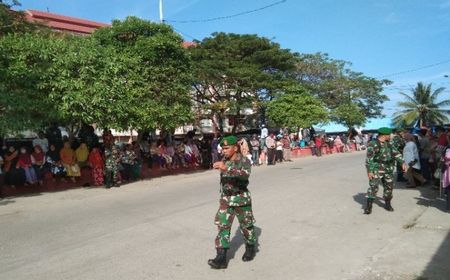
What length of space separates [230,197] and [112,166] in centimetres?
1001

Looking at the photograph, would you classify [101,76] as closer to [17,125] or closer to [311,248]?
[17,125]

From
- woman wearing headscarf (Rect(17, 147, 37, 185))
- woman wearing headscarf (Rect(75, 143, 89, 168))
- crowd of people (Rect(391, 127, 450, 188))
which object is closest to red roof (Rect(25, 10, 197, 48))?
woman wearing headscarf (Rect(75, 143, 89, 168))

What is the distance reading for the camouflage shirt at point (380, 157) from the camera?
362 inches

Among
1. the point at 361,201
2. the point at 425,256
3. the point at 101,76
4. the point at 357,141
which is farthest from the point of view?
the point at 357,141

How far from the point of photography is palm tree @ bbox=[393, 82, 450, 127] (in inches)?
2154

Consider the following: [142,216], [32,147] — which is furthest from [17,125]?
[142,216]

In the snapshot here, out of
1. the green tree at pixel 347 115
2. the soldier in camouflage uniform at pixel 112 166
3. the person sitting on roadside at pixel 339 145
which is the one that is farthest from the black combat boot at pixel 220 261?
the green tree at pixel 347 115

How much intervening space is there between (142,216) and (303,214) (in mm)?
3260

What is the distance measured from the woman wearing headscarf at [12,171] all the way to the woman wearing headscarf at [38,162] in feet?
1.47

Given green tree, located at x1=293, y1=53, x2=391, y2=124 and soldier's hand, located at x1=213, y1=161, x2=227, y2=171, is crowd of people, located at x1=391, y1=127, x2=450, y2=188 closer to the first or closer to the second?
soldier's hand, located at x1=213, y1=161, x2=227, y2=171

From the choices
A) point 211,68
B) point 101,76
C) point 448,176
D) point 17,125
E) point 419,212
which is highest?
point 211,68

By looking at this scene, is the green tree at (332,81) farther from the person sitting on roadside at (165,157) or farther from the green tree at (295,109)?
the person sitting on roadside at (165,157)

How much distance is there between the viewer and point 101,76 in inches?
589

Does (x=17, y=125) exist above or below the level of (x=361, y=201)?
above
